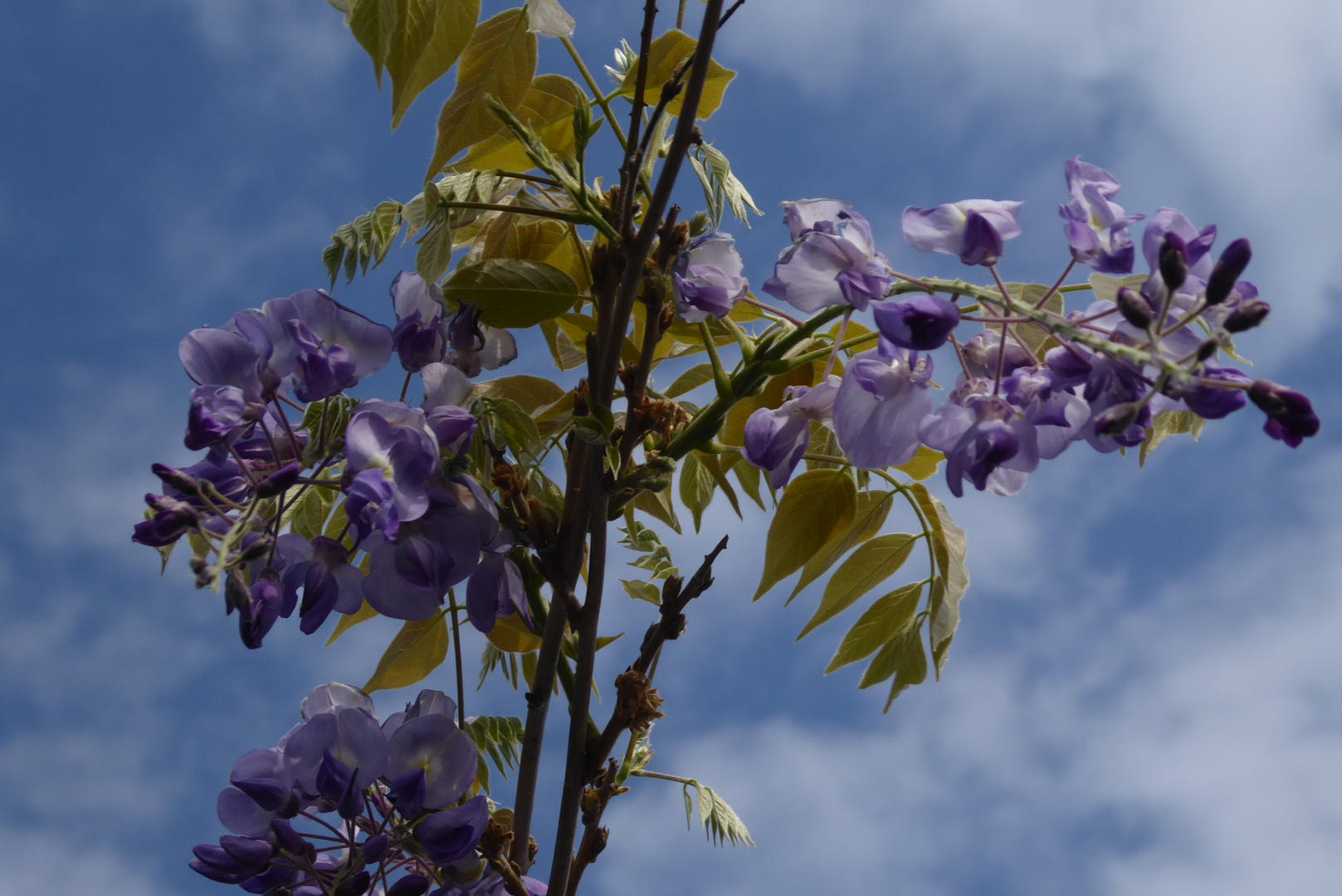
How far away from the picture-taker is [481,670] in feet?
3.27

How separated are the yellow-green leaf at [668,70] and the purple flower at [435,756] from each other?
0.53m

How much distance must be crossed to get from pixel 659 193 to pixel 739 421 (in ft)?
0.78

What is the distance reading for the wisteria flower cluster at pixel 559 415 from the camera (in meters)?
0.63

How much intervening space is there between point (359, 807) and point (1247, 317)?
65 cm

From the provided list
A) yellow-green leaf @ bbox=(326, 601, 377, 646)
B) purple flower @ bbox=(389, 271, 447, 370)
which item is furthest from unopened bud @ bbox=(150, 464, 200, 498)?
yellow-green leaf @ bbox=(326, 601, 377, 646)

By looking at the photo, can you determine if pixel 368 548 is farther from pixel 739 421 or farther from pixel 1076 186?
pixel 1076 186

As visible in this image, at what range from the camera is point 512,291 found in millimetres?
817

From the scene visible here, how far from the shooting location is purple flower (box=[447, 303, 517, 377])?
0.81m

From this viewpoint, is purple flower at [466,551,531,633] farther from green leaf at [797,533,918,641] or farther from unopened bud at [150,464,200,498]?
green leaf at [797,533,918,641]

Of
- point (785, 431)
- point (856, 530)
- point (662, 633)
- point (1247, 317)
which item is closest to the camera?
point (1247, 317)

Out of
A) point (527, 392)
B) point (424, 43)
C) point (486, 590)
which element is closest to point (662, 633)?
point (486, 590)

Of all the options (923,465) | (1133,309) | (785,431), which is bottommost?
(1133,309)

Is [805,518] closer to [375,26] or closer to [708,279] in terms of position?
[708,279]

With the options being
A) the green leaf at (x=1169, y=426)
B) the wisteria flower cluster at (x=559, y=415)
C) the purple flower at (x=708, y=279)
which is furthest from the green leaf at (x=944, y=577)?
the purple flower at (x=708, y=279)
